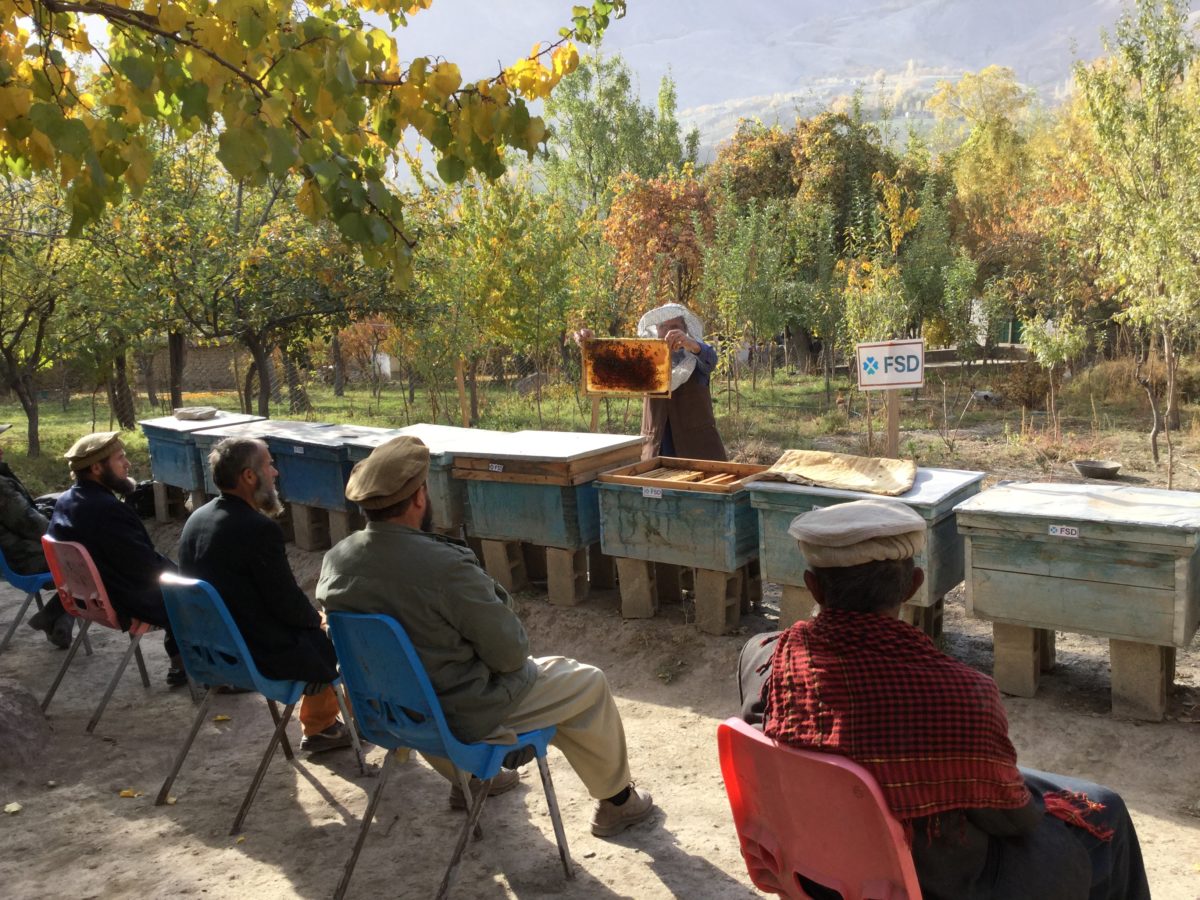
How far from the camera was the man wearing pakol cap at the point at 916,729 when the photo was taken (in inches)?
85.4

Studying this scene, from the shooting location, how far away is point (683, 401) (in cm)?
675

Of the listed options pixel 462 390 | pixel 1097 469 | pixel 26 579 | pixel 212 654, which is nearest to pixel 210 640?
pixel 212 654

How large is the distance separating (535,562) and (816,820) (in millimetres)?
4831

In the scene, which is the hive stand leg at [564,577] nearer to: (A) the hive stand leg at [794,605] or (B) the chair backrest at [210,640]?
(A) the hive stand leg at [794,605]

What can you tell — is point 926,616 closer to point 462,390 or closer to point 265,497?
point 265,497

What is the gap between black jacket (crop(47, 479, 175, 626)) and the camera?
16.4 feet

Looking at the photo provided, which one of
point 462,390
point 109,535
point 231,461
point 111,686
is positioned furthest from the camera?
point 462,390

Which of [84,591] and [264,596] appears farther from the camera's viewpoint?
[84,591]

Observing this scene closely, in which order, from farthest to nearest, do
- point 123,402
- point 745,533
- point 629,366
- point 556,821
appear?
point 123,402 → point 629,366 → point 745,533 → point 556,821

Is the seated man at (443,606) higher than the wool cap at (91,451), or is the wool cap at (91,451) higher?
the wool cap at (91,451)

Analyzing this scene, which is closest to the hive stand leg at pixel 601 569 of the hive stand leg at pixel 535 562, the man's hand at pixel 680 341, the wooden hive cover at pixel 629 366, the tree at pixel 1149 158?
the hive stand leg at pixel 535 562

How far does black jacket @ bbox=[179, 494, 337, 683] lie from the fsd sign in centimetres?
390

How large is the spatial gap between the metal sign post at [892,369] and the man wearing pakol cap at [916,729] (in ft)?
13.2

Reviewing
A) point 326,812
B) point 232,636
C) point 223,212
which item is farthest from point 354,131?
point 223,212
